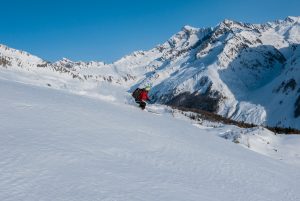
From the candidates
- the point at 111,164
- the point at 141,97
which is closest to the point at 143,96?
the point at 141,97

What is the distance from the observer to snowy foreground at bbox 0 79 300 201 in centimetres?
A: 803

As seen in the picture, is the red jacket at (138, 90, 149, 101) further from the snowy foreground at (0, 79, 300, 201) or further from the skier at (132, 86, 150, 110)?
the snowy foreground at (0, 79, 300, 201)

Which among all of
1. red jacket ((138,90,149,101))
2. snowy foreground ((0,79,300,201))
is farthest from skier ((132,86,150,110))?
snowy foreground ((0,79,300,201))

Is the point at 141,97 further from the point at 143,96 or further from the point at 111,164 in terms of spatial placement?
the point at 111,164

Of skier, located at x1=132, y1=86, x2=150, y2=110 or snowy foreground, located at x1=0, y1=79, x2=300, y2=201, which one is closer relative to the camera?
snowy foreground, located at x1=0, y1=79, x2=300, y2=201

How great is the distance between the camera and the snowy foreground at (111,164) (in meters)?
8.03

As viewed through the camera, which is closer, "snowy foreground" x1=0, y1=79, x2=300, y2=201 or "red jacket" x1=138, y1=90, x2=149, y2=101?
"snowy foreground" x1=0, y1=79, x2=300, y2=201

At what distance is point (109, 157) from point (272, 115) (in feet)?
531

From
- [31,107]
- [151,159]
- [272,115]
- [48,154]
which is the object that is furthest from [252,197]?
[272,115]

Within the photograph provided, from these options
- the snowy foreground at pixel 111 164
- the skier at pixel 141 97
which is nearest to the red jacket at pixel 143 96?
the skier at pixel 141 97

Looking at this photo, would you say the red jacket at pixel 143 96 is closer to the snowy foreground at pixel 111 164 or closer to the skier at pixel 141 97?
the skier at pixel 141 97

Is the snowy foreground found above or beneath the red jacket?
beneath

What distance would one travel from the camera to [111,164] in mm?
9992

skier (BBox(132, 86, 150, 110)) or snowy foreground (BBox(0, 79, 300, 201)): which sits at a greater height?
skier (BBox(132, 86, 150, 110))
